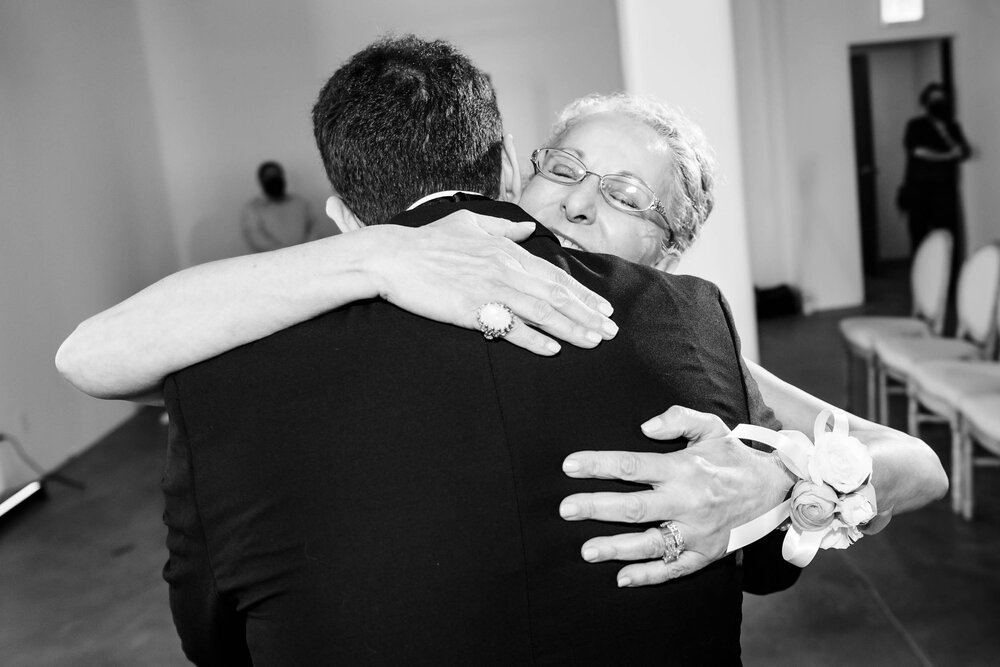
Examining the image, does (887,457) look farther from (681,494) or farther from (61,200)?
(61,200)

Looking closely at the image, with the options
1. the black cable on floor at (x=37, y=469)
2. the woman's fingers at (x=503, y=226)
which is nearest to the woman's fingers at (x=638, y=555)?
the woman's fingers at (x=503, y=226)

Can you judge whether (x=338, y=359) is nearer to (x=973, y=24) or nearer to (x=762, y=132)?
(x=762, y=132)

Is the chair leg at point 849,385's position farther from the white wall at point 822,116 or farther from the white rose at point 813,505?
the white rose at point 813,505

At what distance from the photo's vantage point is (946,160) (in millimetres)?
9539

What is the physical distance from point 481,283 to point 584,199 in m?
0.68

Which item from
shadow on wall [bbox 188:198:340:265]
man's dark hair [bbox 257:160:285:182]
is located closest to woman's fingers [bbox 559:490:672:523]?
man's dark hair [bbox 257:160:285:182]

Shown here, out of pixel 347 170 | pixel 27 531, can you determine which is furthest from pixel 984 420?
pixel 27 531

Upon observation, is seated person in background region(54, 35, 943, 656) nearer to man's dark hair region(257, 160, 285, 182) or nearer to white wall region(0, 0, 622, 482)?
white wall region(0, 0, 622, 482)

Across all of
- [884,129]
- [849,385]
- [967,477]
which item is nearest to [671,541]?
[967,477]

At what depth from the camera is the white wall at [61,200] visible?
608 centimetres

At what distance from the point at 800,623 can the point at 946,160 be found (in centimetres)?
776

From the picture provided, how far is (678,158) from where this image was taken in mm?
1646

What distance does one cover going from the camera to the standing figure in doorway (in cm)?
948

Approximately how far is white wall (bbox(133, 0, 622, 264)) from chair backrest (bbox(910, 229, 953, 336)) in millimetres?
4717
